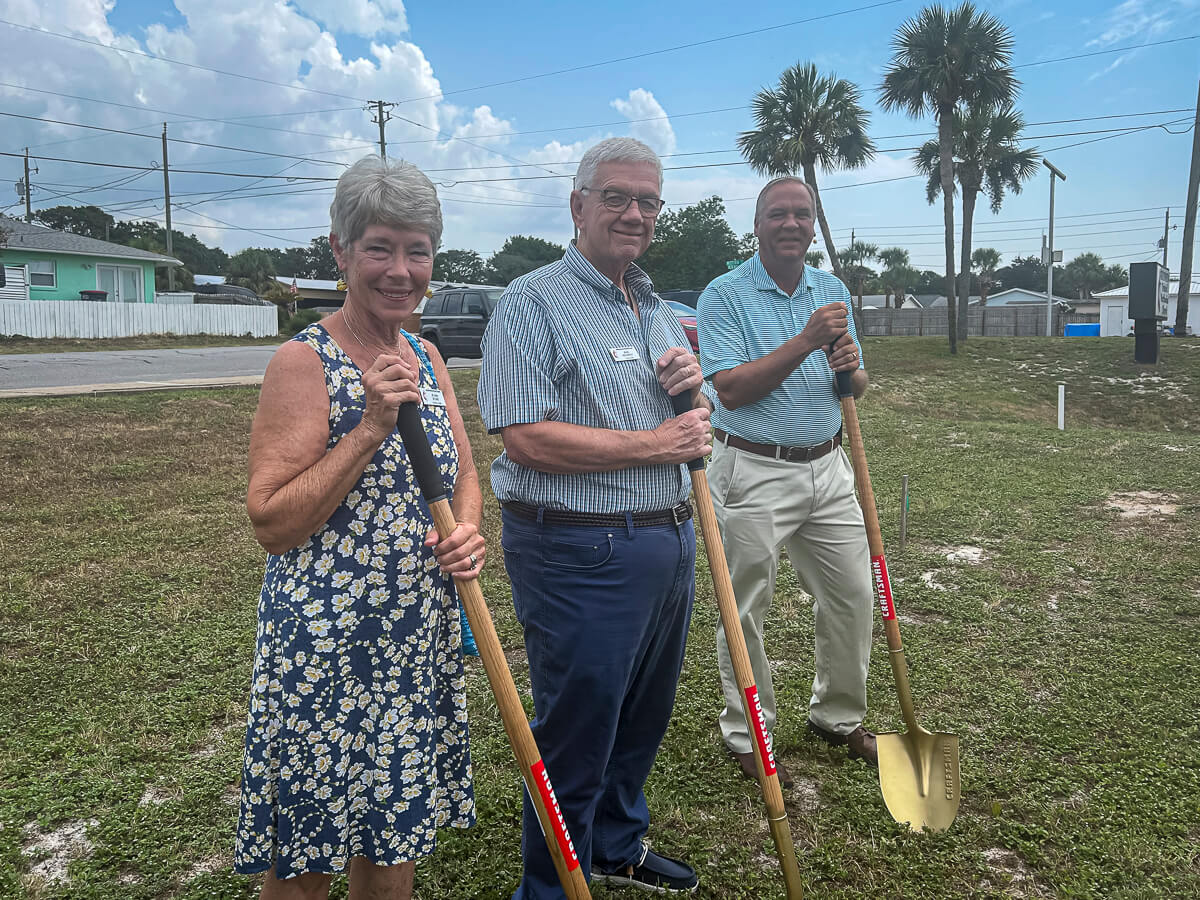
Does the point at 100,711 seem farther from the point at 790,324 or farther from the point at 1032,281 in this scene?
the point at 1032,281

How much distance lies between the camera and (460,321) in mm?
17391

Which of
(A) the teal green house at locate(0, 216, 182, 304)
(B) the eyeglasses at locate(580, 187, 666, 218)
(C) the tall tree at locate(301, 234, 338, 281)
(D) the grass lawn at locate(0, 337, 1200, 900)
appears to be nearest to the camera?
(B) the eyeglasses at locate(580, 187, 666, 218)

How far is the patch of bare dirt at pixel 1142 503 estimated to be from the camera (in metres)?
7.71

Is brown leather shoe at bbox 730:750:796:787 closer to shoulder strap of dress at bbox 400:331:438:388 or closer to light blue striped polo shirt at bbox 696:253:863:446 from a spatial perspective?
light blue striped polo shirt at bbox 696:253:863:446

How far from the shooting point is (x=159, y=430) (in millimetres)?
9766

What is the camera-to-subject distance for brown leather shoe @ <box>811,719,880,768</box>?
3486mm

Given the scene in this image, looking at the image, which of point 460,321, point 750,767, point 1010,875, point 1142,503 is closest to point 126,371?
point 460,321

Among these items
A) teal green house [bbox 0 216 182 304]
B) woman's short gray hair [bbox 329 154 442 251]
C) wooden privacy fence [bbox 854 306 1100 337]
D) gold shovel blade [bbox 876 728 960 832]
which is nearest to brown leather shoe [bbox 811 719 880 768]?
gold shovel blade [bbox 876 728 960 832]

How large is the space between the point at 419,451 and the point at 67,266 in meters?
36.5

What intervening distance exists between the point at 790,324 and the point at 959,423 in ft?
36.1

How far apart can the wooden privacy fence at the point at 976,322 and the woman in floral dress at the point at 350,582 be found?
40.5m

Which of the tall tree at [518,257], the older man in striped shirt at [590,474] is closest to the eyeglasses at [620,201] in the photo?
the older man in striped shirt at [590,474]

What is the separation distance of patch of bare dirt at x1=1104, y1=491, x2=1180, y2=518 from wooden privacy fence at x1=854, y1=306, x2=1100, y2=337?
→ 108 ft

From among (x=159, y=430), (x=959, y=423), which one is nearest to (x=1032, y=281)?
(x=959, y=423)
